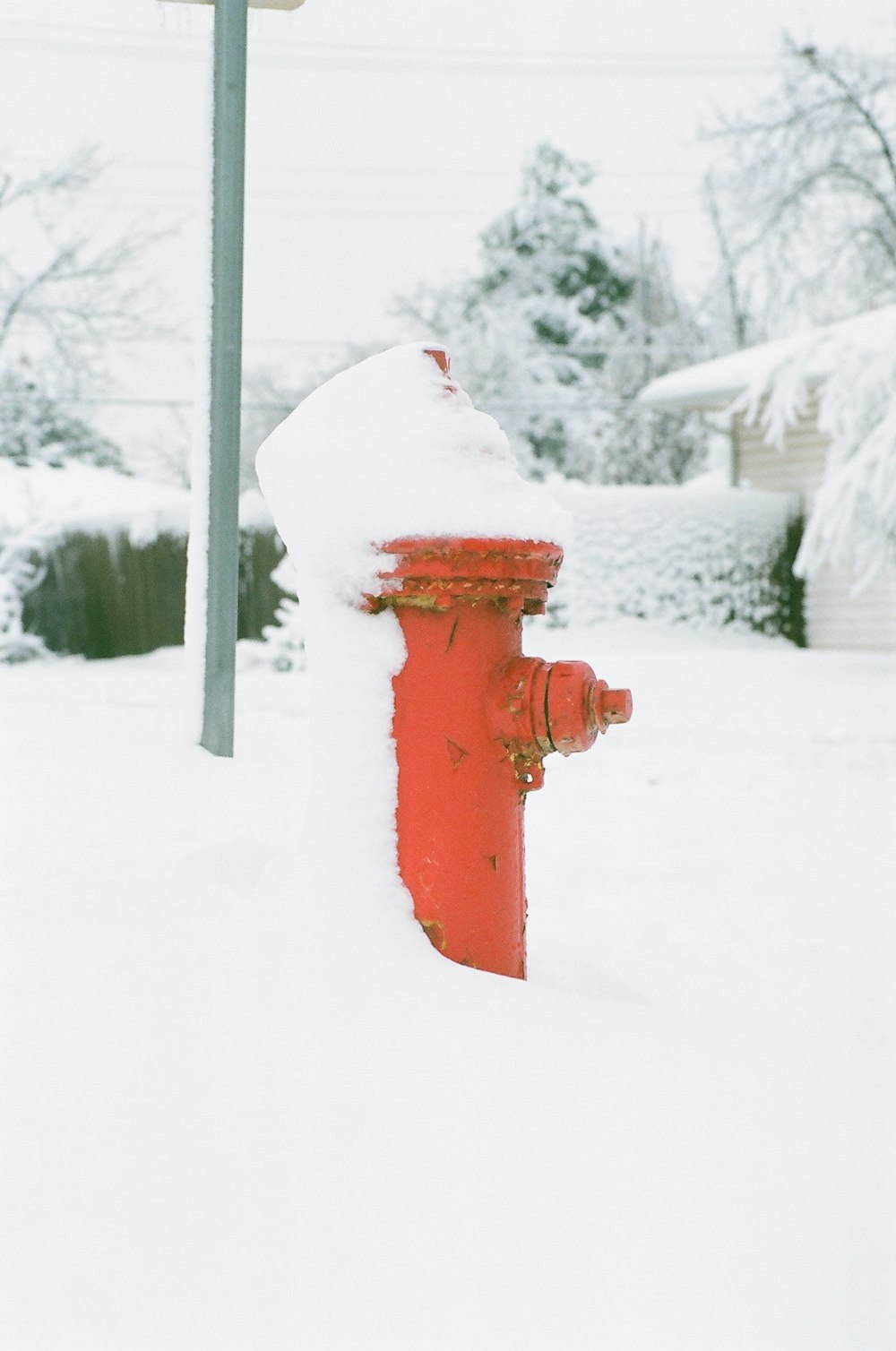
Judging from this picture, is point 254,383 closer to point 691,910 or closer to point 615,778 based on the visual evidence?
point 615,778

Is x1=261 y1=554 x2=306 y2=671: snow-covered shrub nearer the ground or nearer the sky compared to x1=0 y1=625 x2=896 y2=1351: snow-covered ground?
nearer the ground

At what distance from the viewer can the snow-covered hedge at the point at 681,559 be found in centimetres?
1494

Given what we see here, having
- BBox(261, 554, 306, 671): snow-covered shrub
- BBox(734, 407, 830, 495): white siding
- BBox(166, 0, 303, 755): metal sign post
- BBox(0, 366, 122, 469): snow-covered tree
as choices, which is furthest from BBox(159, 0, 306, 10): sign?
BBox(0, 366, 122, 469): snow-covered tree

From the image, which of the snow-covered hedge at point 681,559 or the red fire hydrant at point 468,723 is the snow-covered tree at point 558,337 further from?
the red fire hydrant at point 468,723

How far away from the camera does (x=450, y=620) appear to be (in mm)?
1608

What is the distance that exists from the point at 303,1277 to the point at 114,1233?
15 cm

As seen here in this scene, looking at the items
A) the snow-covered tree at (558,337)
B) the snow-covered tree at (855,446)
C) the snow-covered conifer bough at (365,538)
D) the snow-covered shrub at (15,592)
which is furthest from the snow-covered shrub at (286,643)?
the snow-covered tree at (558,337)

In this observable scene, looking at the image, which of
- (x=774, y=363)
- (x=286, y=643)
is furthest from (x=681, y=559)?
(x=286, y=643)

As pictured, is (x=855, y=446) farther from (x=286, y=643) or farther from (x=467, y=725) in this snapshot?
(x=467, y=725)

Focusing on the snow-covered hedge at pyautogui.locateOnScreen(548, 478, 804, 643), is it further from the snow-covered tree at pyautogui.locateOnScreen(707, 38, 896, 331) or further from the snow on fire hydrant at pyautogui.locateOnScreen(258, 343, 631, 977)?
the snow on fire hydrant at pyautogui.locateOnScreen(258, 343, 631, 977)

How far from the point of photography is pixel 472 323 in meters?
24.0

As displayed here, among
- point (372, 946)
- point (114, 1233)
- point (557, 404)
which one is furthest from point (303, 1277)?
point (557, 404)

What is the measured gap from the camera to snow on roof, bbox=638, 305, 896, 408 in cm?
1041

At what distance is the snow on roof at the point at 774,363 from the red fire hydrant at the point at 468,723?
9231mm
